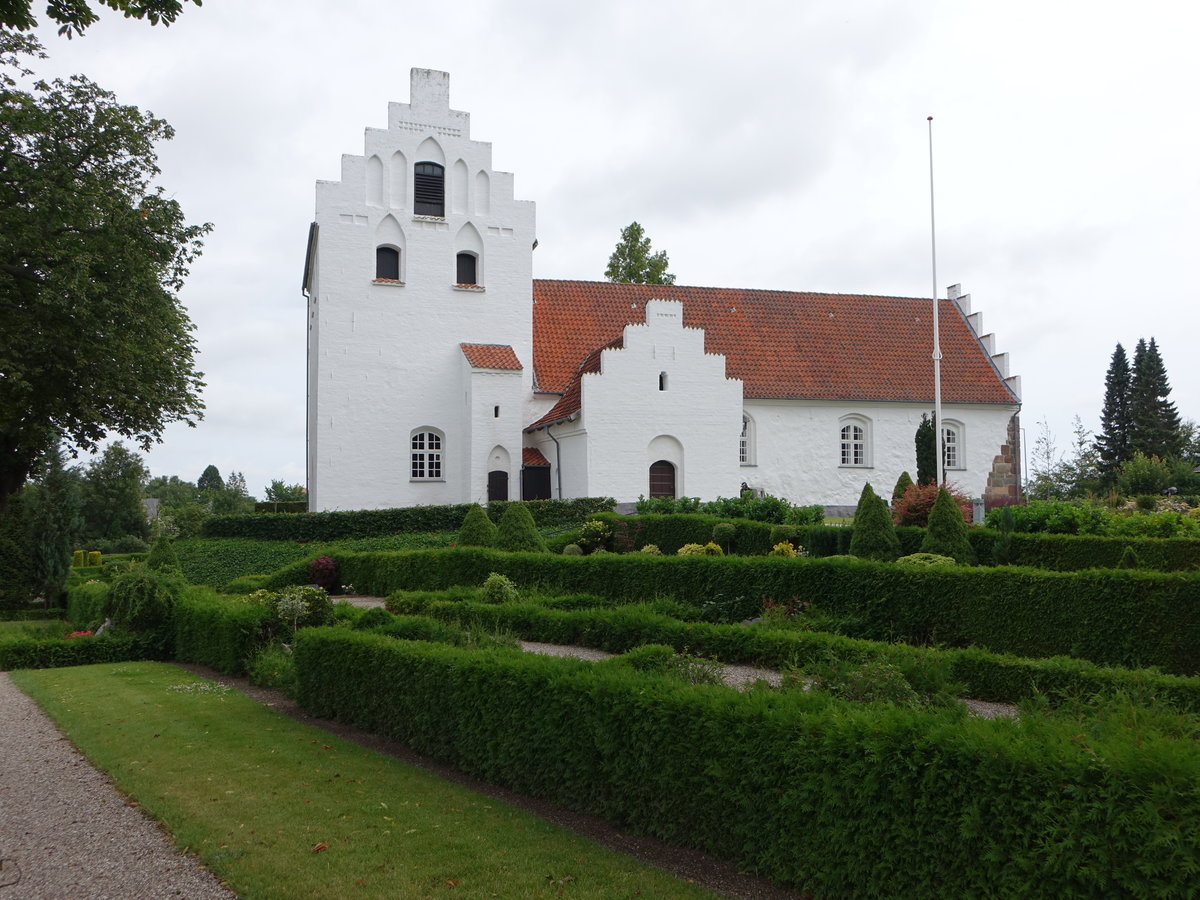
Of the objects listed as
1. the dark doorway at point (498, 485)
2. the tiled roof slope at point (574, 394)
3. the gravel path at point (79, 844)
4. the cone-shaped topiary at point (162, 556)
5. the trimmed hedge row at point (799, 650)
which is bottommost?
the gravel path at point (79, 844)

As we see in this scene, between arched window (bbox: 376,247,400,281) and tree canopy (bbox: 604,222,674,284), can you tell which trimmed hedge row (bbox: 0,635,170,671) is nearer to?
arched window (bbox: 376,247,400,281)

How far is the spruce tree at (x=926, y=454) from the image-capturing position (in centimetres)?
2719

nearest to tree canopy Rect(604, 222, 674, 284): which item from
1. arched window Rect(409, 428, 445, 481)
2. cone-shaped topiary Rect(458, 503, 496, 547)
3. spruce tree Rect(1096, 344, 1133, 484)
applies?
arched window Rect(409, 428, 445, 481)

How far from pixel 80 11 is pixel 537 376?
71.8 ft

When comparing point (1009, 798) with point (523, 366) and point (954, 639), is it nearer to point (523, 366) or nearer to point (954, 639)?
point (954, 639)

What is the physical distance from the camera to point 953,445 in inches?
1238

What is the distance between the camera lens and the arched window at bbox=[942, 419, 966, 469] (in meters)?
31.2

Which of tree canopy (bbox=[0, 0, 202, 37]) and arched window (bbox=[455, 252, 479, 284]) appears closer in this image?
tree canopy (bbox=[0, 0, 202, 37])

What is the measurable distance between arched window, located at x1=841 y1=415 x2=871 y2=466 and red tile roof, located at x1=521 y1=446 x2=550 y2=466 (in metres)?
9.88

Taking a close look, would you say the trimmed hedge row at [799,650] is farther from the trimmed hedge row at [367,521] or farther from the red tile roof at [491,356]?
the red tile roof at [491,356]

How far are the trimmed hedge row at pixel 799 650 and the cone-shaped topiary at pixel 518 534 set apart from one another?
162 inches

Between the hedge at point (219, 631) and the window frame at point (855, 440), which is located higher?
the window frame at point (855, 440)

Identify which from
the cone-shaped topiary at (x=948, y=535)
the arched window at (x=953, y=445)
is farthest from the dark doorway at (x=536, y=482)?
the cone-shaped topiary at (x=948, y=535)

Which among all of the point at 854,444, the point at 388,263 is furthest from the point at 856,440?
the point at 388,263
